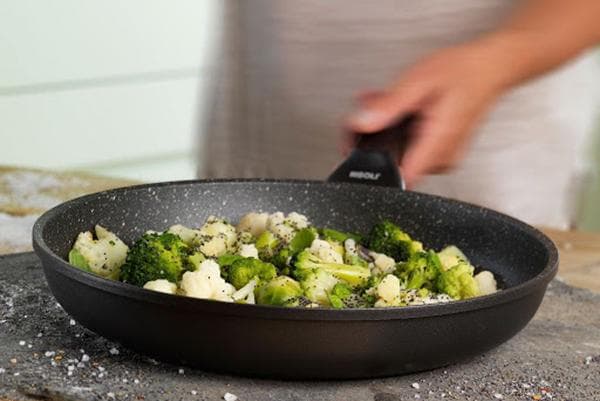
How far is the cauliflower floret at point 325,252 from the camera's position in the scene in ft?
4.85

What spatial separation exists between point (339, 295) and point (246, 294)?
0.11 m

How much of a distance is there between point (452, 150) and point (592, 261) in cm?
35

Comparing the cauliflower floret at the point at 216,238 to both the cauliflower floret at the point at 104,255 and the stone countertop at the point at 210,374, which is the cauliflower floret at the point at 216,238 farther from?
the stone countertop at the point at 210,374

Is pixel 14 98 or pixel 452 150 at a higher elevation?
pixel 452 150

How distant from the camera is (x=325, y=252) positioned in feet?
4.87

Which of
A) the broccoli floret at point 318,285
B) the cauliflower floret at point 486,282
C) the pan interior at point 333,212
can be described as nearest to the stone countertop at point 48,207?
the pan interior at point 333,212

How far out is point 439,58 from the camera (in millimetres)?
2004

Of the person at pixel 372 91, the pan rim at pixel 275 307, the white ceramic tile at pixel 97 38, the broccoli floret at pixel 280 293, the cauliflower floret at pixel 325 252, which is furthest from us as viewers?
the white ceramic tile at pixel 97 38

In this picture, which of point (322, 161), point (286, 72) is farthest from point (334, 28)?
point (322, 161)

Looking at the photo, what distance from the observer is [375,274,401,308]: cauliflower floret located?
1.30m

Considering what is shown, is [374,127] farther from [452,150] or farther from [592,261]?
[592,261]

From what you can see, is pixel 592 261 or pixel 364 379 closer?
pixel 364 379

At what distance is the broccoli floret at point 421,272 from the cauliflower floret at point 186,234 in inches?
12.3

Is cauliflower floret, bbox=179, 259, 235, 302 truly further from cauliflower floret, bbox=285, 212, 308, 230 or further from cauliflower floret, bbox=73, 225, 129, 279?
cauliflower floret, bbox=285, 212, 308, 230
